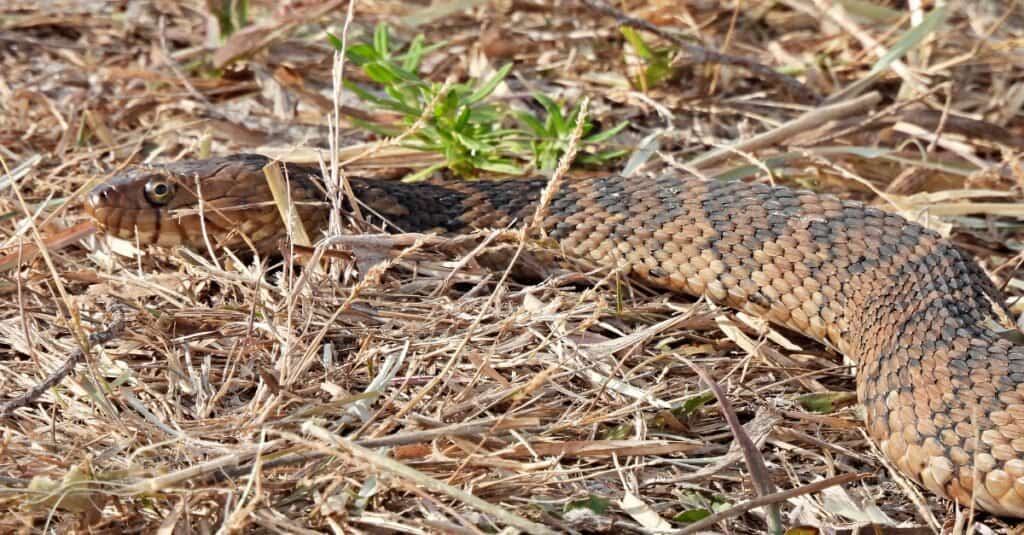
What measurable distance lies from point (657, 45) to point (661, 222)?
4.99 feet

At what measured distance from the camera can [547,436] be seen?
3.12m

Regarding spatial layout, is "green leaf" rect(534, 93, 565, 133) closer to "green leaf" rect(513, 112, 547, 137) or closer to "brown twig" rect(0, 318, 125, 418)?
"green leaf" rect(513, 112, 547, 137)

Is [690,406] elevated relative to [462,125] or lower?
lower

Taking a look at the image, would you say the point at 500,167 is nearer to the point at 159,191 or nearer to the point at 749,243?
the point at 749,243

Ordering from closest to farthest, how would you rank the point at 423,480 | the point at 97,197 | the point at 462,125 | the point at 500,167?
the point at 423,480 → the point at 97,197 → the point at 462,125 → the point at 500,167

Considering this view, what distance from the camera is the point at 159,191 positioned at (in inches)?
164

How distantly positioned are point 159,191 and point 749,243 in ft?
7.20

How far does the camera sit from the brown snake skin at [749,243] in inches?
133

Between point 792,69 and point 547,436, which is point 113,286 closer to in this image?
point 547,436

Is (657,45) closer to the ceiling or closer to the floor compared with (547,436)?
closer to the ceiling

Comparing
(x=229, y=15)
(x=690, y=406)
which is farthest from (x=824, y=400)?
(x=229, y=15)

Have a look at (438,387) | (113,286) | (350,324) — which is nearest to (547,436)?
(438,387)

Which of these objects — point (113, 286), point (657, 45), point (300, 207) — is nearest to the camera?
→ point (113, 286)

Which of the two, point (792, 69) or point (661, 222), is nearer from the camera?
point (661, 222)
